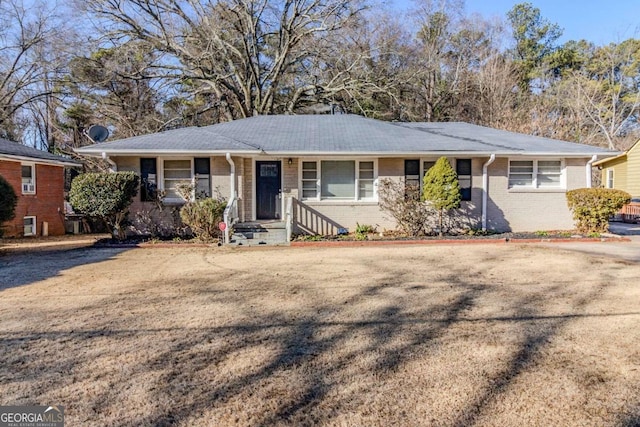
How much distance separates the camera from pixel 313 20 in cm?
2061

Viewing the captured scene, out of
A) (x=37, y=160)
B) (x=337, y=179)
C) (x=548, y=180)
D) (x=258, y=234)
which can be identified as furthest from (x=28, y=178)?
(x=548, y=180)

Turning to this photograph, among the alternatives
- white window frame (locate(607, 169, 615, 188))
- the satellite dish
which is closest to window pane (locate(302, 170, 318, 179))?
the satellite dish

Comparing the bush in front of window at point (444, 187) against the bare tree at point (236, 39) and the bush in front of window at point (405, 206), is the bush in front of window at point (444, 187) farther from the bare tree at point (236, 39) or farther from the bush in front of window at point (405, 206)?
the bare tree at point (236, 39)

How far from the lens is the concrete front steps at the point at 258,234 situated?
1066 cm

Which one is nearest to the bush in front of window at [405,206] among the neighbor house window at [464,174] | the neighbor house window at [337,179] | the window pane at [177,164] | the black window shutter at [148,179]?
the neighbor house window at [337,179]

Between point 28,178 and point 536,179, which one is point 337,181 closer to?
point 536,179

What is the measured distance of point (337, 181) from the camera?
39.7 ft

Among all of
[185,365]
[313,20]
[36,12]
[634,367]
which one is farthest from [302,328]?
[36,12]

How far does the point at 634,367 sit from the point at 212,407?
3.31m

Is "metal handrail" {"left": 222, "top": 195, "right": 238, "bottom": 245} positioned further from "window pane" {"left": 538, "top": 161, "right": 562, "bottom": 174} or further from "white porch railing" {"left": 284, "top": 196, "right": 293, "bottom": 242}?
"window pane" {"left": 538, "top": 161, "right": 562, "bottom": 174}

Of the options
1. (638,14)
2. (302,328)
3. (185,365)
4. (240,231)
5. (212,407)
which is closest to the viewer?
(212,407)

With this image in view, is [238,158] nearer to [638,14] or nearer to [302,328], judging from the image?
[302,328]

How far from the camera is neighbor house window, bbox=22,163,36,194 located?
14.0 meters

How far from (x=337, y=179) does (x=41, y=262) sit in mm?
7720
